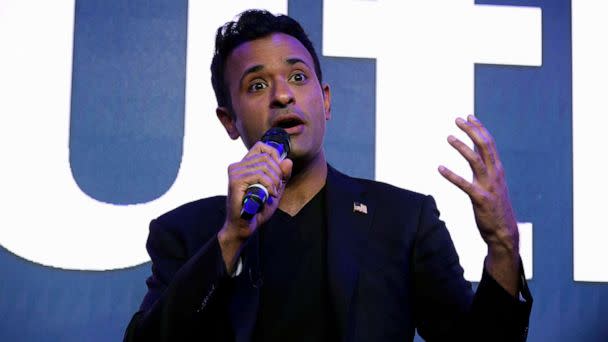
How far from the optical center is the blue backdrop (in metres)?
2.83

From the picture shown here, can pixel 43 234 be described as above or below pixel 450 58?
below

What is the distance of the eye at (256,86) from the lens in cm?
197

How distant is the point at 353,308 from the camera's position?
1.75m

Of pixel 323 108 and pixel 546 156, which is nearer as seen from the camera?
pixel 323 108

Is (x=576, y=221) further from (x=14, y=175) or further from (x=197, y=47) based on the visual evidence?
(x=14, y=175)

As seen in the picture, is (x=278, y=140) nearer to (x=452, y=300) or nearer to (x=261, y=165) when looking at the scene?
(x=261, y=165)

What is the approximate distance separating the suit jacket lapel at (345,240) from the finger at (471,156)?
1.27 feet

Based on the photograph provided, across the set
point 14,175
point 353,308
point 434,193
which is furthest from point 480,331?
point 14,175

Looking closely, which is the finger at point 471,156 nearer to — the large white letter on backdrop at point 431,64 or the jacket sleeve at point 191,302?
the jacket sleeve at point 191,302

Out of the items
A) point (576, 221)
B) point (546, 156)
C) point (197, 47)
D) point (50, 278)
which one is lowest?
point (50, 278)

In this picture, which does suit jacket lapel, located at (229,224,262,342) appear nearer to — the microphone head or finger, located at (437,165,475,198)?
the microphone head

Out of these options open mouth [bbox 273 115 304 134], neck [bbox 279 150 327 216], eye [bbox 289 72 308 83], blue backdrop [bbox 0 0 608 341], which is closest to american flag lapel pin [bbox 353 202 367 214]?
neck [bbox 279 150 327 216]

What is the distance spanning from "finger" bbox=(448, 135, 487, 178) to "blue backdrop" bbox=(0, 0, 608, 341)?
1.44m

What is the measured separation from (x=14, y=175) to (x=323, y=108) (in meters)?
1.45
